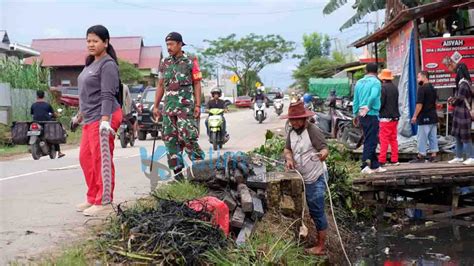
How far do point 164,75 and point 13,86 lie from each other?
602 inches

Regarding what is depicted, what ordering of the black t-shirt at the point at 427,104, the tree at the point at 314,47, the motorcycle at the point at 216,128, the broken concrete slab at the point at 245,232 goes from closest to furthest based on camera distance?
the broken concrete slab at the point at 245,232
the black t-shirt at the point at 427,104
the motorcycle at the point at 216,128
the tree at the point at 314,47

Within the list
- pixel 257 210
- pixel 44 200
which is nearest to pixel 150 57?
pixel 44 200

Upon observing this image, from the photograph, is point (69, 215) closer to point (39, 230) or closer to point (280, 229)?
point (39, 230)

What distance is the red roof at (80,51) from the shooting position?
50.2 metres

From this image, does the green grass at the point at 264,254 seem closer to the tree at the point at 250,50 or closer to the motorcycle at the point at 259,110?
the motorcycle at the point at 259,110

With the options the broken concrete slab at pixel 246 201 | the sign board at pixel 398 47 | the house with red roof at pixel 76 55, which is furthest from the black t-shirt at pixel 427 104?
the house with red roof at pixel 76 55

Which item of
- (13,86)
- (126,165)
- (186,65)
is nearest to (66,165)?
(126,165)

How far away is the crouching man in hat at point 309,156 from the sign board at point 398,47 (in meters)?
7.89

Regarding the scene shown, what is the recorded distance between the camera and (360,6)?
20562mm

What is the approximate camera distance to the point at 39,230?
5668 millimetres

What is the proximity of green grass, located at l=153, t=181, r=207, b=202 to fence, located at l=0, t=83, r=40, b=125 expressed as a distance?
1399cm

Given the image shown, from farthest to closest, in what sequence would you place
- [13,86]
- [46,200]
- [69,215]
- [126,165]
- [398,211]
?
[13,86]
[126,165]
[398,211]
[46,200]
[69,215]

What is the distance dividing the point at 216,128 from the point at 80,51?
3951 centimetres

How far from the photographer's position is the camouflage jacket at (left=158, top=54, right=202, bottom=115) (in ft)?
24.3
